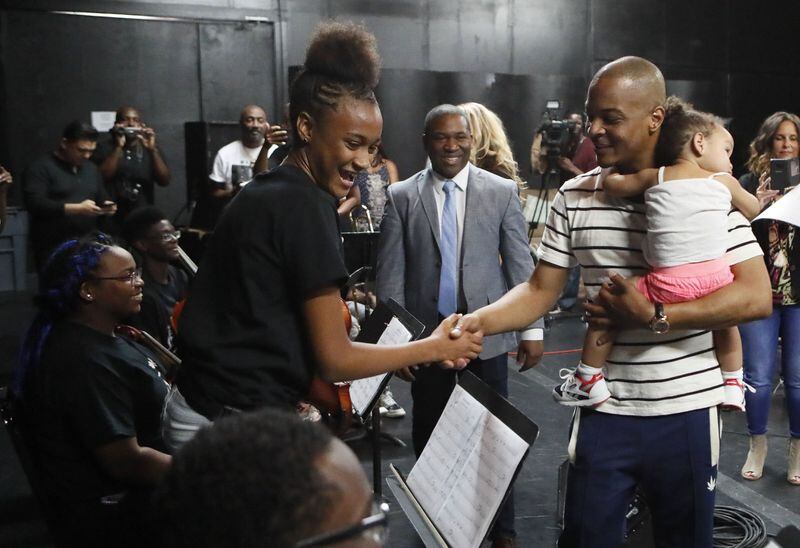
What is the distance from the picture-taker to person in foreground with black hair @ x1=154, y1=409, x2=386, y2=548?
0.95 meters

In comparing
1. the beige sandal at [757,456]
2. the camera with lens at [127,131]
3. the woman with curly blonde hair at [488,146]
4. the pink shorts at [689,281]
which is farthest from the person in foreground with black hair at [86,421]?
the camera with lens at [127,131]

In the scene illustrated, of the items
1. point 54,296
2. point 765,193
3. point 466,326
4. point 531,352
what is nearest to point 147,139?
point 54,296

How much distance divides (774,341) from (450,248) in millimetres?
1776

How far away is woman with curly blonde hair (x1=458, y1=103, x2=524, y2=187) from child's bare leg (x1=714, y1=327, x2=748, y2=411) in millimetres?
2261

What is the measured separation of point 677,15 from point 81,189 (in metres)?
9.10

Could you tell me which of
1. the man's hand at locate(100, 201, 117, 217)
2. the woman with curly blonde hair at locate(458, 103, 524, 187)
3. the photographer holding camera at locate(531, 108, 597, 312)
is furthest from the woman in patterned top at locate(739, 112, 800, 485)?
the man's hand at locate(100, 201, 117, 217)

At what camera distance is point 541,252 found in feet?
7.99

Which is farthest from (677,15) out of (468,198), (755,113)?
(468,198)

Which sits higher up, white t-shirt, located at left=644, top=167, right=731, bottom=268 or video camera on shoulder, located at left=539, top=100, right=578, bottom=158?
video camera on shoulder, located at left=539, top=100, right=578, bottom=158

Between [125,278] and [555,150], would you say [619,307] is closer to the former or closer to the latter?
[125,278]

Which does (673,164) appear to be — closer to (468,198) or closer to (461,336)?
(461,336)

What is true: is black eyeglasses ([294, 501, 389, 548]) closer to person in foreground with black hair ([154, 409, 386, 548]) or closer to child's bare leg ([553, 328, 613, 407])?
person in foreground with black hair ([154, 409, 386, 548])

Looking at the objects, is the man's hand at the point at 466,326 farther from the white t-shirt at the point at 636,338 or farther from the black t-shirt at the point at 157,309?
the black t-shirt at the point at 157,309

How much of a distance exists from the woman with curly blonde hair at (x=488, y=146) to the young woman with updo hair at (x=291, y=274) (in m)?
2.36
